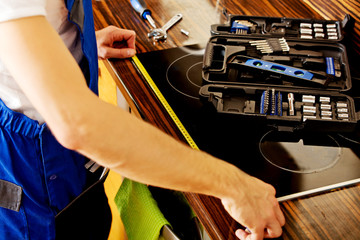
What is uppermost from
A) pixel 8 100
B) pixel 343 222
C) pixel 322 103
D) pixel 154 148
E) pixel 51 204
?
pixel 8 100

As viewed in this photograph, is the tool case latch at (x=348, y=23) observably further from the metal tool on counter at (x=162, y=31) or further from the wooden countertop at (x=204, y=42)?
the metal tool on counter at (x=162, y=31)

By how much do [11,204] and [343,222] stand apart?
0.73 meters

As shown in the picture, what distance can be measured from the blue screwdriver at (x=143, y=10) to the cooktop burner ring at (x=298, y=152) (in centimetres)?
61

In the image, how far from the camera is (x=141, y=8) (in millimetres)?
1341

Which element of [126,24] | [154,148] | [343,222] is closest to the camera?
[154,148]

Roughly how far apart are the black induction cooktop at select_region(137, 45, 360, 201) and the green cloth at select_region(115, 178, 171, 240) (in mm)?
258

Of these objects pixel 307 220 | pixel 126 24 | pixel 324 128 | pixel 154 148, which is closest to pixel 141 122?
pixel 154 148

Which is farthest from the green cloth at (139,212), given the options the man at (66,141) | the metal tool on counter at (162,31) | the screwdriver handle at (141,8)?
the screwdriver handle at (141,8)

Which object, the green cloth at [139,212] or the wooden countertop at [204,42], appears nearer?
the wooden countertop at [204,42]

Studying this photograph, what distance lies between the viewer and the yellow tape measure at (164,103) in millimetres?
956

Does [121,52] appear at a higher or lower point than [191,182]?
higher

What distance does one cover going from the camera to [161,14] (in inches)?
53.5

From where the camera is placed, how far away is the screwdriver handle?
133 cm

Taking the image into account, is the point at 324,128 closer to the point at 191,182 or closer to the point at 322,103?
the point at 322,103
